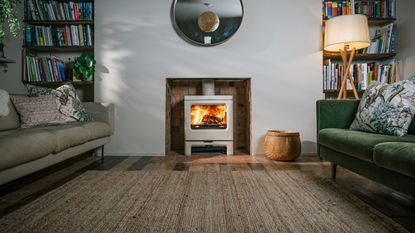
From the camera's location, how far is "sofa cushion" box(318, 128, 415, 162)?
153 centimetres

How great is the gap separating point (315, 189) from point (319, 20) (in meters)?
2.28

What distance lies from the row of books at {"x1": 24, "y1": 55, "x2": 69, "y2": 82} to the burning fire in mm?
1690

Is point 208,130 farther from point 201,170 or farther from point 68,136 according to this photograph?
point 68,136

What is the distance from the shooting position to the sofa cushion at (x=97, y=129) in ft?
8.13

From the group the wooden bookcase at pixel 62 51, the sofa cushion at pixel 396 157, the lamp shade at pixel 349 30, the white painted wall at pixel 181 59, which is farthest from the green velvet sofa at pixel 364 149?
the wooden bookcase at pixel 62 51

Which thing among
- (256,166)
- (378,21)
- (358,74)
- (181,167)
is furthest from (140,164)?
(378,21)

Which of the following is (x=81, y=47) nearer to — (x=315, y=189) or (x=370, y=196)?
(x=315, y=189)

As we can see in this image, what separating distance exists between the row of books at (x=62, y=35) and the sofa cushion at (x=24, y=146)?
1.80 m

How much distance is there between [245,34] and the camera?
3.26 metres

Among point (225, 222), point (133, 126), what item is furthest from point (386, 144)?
point (133, 126)

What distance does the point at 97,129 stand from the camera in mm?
2652

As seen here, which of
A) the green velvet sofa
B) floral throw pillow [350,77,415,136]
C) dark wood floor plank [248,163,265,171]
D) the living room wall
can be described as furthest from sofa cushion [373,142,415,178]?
the living room wall

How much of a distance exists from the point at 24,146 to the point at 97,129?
1094 mm

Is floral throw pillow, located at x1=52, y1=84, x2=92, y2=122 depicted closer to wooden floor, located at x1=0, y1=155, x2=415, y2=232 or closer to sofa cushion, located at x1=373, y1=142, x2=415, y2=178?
wooden floor, located at x1=0, y1=155, x2=415, y2=232
